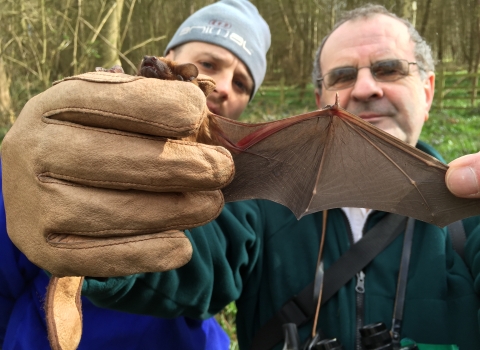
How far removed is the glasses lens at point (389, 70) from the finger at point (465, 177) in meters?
1.10

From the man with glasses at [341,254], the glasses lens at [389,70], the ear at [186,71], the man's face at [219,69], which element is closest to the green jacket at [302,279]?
the man with glasses at [341,254]

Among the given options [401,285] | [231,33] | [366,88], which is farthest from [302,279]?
[231,33]

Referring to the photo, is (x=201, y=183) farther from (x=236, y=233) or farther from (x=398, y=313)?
(x=398, y=313)

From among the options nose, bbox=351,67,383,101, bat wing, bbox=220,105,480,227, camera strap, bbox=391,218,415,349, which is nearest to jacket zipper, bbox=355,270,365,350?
camera strap, bbox=391,218,415,349

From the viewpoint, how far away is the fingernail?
1309 mm

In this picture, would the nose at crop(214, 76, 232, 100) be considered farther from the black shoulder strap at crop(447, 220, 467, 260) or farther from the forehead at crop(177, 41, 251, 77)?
the black shoulder strap at crop(447, 220, 467, 260)

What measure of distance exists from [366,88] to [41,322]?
2063 millimetres

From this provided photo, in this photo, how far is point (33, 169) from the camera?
1113mm

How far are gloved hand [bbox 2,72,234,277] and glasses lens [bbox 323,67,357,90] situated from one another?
148 cm

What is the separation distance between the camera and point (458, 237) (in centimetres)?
202

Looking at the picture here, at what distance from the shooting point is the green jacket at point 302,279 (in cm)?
172

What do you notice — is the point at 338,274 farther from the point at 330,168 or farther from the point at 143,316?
the point at 143,316

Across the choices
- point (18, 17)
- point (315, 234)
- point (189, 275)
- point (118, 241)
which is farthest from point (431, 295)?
point (18, 17)

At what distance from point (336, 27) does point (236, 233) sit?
1.66 metres
